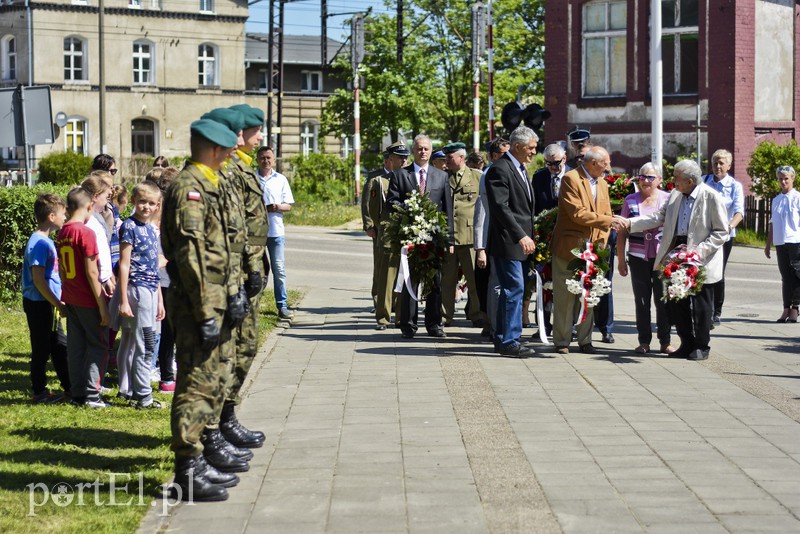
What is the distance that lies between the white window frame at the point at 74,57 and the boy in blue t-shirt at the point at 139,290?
54.7 meters

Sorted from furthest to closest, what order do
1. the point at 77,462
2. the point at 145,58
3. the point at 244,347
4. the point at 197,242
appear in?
the point at 145,58 < the point at 244,347 < the point at 77,462 < the point at 197,242

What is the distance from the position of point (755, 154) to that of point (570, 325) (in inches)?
627

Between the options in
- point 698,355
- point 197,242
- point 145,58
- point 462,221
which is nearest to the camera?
point 197,242

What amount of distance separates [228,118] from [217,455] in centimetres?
189

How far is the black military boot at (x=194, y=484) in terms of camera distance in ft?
20.4

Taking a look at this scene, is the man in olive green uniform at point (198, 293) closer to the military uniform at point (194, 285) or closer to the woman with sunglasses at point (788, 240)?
the military uniform at point (194, 285)

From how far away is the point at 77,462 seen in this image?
7.04 m

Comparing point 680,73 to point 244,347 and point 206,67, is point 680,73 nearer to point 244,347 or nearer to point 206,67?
point 244,347

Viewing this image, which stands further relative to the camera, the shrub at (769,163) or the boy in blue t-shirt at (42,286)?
the shrub at (769,163)

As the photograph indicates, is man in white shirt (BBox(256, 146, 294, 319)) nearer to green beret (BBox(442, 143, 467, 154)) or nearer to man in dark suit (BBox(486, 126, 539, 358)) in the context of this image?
green beret (BBox(442, 143, 467, 154))

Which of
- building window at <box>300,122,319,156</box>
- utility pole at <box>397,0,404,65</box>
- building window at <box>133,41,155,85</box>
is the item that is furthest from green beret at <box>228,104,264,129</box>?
building window at <box>300,122,319,156</box>

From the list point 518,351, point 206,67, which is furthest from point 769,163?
point 206,67

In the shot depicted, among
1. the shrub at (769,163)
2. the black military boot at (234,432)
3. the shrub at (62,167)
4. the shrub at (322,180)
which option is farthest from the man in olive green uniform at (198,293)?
the shrub at (62,167)

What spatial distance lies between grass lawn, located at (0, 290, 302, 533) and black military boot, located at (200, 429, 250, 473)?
0.27m
